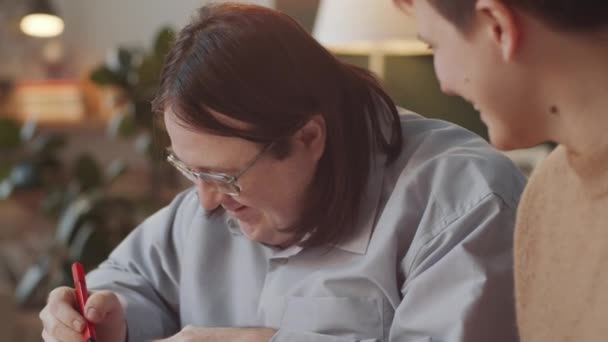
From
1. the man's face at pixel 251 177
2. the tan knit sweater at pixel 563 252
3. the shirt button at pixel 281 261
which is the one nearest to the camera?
the tan knit sweater at pixel 563 252

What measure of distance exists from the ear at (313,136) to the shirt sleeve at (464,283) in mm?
192

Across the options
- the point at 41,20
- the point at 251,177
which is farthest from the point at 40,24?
the point at 251,177

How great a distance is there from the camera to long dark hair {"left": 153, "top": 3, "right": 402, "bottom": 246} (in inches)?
40.3

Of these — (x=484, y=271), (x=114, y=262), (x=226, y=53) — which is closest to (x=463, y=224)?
(x=484, y=271)

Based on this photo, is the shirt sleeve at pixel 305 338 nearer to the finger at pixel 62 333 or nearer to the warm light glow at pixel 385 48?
the finger at pixel 62 333

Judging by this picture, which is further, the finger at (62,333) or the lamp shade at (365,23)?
the lamp shade at (365,23)

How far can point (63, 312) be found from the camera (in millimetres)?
1145

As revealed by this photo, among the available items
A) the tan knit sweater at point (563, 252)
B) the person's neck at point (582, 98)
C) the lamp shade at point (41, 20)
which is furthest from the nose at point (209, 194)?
the lamp shade at point (41, 20)

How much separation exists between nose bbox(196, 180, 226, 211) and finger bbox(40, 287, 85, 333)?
0.22 metres

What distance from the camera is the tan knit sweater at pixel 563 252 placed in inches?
26.7

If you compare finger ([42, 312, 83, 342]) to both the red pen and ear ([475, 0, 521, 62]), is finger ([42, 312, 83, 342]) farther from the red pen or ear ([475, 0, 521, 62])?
ear ([475, 0, 521, 62])

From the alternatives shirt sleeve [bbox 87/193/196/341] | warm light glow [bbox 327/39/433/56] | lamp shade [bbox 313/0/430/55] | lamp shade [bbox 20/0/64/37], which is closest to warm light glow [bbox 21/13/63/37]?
lamp shade [bbox 20/0/64/37]

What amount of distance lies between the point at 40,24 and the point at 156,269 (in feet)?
7.67

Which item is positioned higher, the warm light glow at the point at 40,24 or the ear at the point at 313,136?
the ear at the point at 313,136
